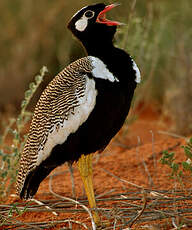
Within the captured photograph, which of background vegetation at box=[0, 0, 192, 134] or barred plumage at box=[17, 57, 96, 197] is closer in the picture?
barred plumage at box=[17, 57, 96, 197]

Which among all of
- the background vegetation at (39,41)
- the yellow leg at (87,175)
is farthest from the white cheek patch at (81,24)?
the background vegetation at (39,41)

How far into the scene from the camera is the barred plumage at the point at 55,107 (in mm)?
2607

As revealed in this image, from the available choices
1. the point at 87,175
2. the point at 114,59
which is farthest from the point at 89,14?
the point at 87,175

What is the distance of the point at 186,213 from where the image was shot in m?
2.61

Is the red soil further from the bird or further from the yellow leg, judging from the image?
the bird

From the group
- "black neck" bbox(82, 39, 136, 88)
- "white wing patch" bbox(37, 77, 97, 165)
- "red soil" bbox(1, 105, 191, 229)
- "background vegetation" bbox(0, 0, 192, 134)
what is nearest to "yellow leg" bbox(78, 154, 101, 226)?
"red soil" bbox(1, 105, 191, 229)

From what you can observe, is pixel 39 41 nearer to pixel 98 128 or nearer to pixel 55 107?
pixel 55 107

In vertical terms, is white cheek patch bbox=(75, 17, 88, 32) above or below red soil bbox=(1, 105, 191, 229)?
above

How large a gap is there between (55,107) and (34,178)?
45 centimetres

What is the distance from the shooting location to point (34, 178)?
9.21 feet

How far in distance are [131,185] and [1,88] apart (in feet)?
12.5

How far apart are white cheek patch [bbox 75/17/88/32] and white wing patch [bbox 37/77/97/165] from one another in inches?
16.5

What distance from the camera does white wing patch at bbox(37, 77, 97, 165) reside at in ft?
8.33

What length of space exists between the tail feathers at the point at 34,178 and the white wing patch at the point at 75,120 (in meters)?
0.11
